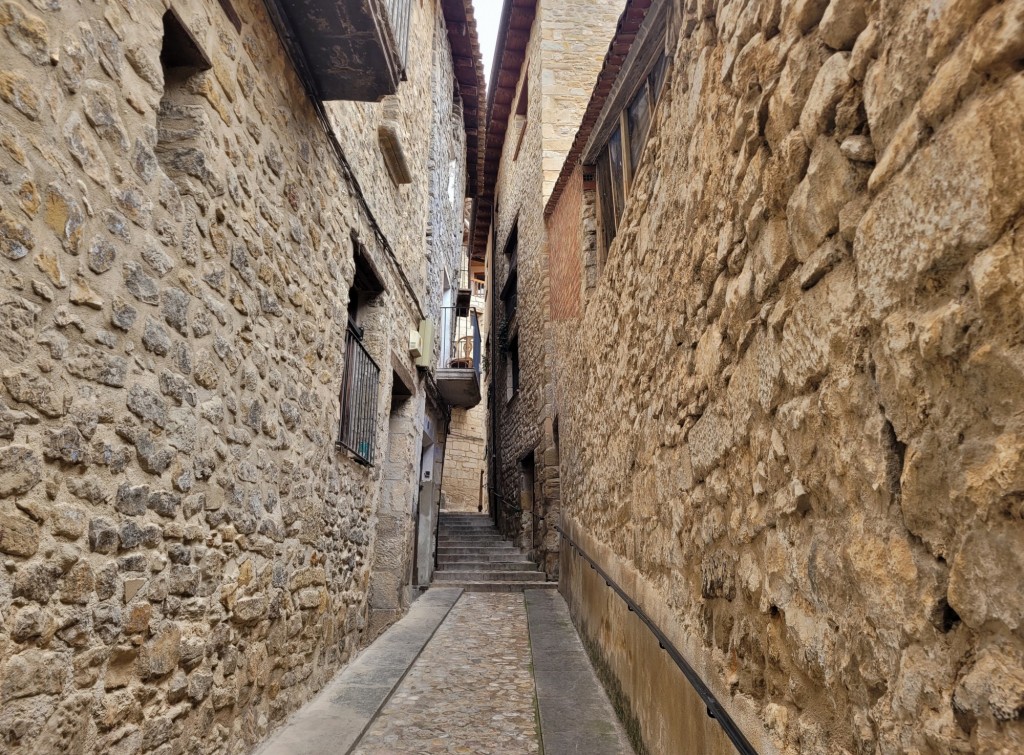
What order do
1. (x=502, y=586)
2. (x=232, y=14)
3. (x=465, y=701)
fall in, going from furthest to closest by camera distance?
(x=502, y=586) → (x=465, y=701) → (x=232, y=14)

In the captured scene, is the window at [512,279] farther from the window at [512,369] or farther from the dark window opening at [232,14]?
the dark window opening at [232,14]

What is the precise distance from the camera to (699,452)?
8.07ft

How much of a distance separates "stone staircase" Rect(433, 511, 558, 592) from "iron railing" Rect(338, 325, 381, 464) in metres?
4.12

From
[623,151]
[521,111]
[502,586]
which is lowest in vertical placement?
[502,586]

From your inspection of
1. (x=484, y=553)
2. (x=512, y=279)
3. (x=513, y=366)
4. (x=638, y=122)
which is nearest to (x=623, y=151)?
(x=638, y=122)

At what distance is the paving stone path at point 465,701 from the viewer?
3.56 m

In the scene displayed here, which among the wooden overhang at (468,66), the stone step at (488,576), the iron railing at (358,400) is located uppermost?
the wooden overhang at (468,66)

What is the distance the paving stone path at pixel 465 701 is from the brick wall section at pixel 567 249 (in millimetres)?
3338

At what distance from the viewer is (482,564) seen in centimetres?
1010

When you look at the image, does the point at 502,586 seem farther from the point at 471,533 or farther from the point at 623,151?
the point at 623,151

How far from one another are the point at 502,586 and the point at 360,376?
480 cm

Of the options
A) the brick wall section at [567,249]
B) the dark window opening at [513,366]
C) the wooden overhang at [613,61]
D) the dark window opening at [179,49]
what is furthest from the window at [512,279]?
the dark window opening at [179,49]

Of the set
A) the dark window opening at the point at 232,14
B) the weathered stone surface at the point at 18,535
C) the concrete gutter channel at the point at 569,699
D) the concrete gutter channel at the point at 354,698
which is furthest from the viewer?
the concrete gutter channel at the point at 569,699

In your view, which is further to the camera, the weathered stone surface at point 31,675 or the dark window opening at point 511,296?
the dark window opening at point 511,296
